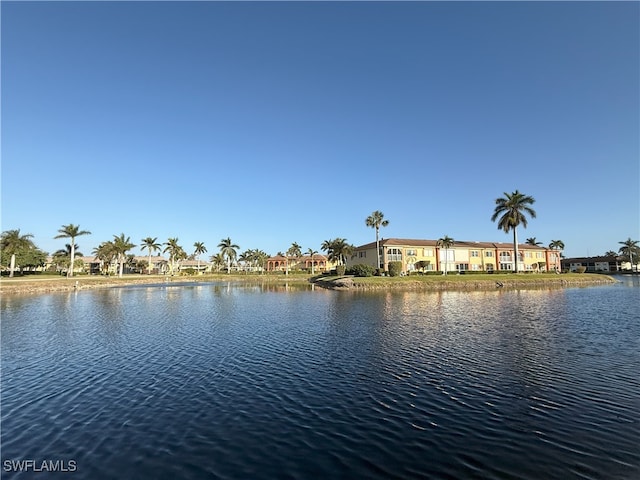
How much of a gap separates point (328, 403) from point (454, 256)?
88.0 meters

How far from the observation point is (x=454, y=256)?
9262 cm

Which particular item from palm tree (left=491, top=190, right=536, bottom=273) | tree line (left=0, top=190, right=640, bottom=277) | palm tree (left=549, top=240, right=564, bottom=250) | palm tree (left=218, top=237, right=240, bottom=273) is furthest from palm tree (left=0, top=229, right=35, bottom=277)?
palm tree (left=549, top=240, right=564, bottom=250)

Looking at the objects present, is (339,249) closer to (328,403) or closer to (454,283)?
(454,283)

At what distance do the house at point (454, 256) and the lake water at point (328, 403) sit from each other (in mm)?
62481

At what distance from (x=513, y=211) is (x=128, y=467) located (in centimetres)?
8547

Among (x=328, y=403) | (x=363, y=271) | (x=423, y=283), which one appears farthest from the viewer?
(x=363, y=271)

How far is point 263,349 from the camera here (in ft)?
66.9

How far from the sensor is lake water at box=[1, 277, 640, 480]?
862cm

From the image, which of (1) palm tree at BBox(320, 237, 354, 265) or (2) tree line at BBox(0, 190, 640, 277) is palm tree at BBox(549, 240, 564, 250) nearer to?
(2) tree line at BBox(0, 190, 640, 277)

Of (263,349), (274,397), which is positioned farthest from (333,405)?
(263,349)

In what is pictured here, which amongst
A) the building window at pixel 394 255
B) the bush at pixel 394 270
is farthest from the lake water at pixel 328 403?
Result: the building window at pixel 394 255

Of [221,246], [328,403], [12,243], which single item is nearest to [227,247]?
[221,246]

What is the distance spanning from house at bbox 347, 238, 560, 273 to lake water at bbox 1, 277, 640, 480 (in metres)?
62.5

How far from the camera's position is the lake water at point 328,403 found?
8617 mm
